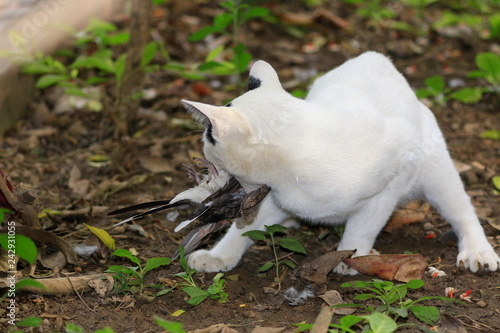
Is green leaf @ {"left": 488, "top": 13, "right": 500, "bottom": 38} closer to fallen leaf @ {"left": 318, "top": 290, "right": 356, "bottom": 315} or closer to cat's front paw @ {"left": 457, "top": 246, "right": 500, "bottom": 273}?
cat's front paw @ {"left": 457, "top": 246, "right": 500, "bottom": 273}

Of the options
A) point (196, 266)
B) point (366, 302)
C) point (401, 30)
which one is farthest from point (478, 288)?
point (401, 30)

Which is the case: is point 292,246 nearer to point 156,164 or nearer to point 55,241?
point 55,241

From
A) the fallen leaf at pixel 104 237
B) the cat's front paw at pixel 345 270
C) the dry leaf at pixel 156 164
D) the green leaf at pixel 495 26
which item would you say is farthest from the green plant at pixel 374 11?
the fallen leaf at pixel 104 237

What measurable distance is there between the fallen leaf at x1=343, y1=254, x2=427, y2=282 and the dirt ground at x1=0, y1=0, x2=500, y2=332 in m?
0.10

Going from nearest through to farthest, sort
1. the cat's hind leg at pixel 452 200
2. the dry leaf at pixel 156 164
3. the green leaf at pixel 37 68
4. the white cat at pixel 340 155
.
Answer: the white cat at pixel 340 155 < the cat's hind leg at pixel 452 200 < the dry leaf at pixel 156 164 < the green leaf at pixel 37 68

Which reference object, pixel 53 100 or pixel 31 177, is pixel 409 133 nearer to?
pixel 31 177

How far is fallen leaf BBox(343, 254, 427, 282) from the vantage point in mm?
3182

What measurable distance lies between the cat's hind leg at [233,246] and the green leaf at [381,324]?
1.09 m

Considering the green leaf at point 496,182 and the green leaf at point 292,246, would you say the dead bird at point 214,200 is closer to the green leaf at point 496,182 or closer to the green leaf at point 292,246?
the green leaf at point 292,246

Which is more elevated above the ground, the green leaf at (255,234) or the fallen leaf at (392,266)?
the green leaf at (255,234)

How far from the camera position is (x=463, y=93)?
17.4ft

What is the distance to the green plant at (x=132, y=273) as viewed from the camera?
9.90 feet

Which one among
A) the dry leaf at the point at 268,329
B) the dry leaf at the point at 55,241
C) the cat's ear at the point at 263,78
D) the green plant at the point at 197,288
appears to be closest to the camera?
the dry leaf at the point at 268,329

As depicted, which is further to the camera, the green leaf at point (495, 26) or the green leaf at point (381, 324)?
the green leaf at point (495, 26)
